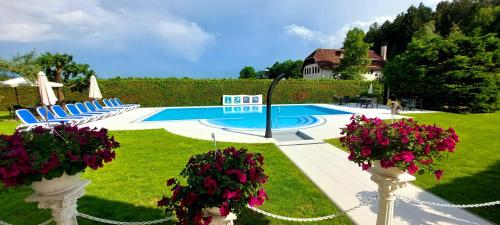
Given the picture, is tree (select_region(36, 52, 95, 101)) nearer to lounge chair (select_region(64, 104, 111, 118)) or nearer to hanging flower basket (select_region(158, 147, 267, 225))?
lounge chair (select_region(64, 104, 111, 118))

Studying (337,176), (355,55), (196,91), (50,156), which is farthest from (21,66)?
(355,55)

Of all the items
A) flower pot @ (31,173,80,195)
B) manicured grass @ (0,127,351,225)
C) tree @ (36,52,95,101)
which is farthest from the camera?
tree @ (36,52,95,101)

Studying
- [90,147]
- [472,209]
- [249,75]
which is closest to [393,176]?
[472,209]

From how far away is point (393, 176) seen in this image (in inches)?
108

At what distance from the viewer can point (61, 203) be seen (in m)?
2.39

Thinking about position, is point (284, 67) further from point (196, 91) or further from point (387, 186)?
point (387, 186)

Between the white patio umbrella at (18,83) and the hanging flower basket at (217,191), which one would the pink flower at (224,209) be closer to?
the hanging flower basket at (217,191)

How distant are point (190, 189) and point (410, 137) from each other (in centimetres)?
229

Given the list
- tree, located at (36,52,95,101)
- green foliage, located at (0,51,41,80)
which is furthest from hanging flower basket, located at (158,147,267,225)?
tree, located at (36,52,95,101)

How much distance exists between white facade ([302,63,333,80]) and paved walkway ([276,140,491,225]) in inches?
1377

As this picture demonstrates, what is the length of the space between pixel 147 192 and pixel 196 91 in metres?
18.2

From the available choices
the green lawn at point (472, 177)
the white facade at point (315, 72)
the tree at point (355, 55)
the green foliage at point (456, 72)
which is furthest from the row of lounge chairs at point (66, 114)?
the white facade at point (315, 72)

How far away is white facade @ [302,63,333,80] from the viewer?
43.8 m

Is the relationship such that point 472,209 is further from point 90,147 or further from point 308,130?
point 308,130
